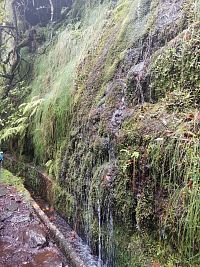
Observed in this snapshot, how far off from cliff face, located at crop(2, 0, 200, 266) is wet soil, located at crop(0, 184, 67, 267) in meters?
0.49

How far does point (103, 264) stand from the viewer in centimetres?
382

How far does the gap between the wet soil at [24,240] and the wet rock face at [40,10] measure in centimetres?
617

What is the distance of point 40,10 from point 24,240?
7.68 m

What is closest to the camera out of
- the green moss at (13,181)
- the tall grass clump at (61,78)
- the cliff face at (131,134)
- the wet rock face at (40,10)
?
the cliff face at (131,134)

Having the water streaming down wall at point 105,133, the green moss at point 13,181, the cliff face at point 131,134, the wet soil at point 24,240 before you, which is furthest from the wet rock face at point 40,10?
the wet soil at point 24,240

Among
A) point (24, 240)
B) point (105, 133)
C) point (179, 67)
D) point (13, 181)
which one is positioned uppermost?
point (179, 67)

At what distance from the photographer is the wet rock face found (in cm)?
950

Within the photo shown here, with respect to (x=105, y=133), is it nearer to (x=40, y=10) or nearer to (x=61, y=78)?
(x=61, y=78)

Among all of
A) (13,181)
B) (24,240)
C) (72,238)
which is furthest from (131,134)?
(13,181)

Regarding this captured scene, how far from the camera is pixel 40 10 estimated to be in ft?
32.6

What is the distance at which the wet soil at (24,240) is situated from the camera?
3.83 metres

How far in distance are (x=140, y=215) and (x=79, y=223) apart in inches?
64.4

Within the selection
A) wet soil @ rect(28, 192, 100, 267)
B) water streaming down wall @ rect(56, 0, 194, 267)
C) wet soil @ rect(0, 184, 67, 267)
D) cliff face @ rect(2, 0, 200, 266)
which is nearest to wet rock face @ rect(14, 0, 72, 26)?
cliff face @ rect(2, 0, 200, 266)

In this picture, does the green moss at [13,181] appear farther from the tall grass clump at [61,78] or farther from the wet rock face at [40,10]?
the wet rock face at [40,10]
